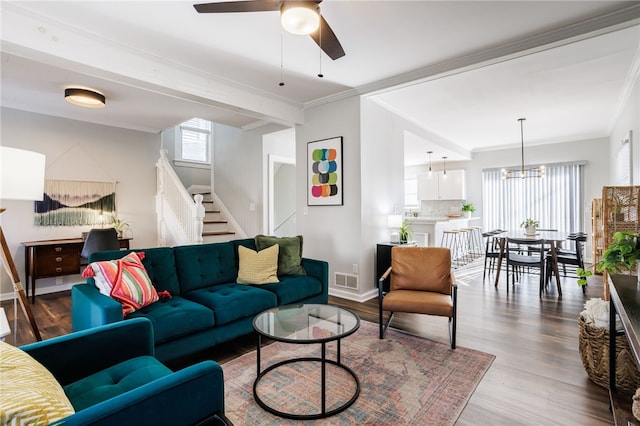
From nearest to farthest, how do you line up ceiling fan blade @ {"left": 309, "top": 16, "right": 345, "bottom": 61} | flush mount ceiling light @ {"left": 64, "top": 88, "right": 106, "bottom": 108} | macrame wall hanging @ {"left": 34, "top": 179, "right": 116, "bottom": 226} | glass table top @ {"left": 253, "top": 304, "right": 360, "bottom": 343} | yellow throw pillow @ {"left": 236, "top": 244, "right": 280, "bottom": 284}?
glass table top @ {"left": 253, "top": 304, "right": 360, "bottom": 343}, ceiling fan blade @ {"left": 309, "top": 16, "right": 345, "bottom": 61}, yellow throw pillow @ {"left": 236, "top": 244, "right": 280, "bottom": 284}, flush mount ceiling light @ {"left": 64, "top": 88, "right": 106, "bottom": 108}, macrame wall hanging @ {"left": 34, "top": 179, "right": 116, "bottom": 226}

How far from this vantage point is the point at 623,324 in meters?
1.42

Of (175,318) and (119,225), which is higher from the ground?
(119,225)

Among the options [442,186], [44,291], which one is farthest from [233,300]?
[442,186]

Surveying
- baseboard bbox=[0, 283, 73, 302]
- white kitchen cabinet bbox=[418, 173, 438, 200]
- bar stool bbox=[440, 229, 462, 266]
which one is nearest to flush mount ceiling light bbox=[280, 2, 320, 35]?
baseboard bbox=[0, 283, 73, 302]

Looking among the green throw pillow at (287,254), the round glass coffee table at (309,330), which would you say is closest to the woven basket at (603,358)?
the round glass coffee table at (309,330)

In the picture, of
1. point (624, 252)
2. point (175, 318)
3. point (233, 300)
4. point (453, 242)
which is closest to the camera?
point (624, 252)

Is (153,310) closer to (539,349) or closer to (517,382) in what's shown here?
(517,382)

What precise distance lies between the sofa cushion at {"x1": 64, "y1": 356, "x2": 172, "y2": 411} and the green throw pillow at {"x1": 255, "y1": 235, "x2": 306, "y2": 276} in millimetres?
1936

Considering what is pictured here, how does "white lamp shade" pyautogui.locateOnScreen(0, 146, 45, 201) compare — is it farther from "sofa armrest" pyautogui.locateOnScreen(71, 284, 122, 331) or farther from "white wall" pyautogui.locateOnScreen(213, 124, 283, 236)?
"white wall" pyautogui.locateOnScreen(213, 124, 283, 236)

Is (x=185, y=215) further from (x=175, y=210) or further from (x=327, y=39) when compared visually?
(x=327, y=39)

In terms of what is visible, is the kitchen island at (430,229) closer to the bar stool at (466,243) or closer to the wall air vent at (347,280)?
the bar stool at (466,243)

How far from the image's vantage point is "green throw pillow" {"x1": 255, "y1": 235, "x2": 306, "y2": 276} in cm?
349

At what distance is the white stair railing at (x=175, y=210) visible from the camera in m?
4.88

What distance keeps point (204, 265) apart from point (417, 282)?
6.96ft
